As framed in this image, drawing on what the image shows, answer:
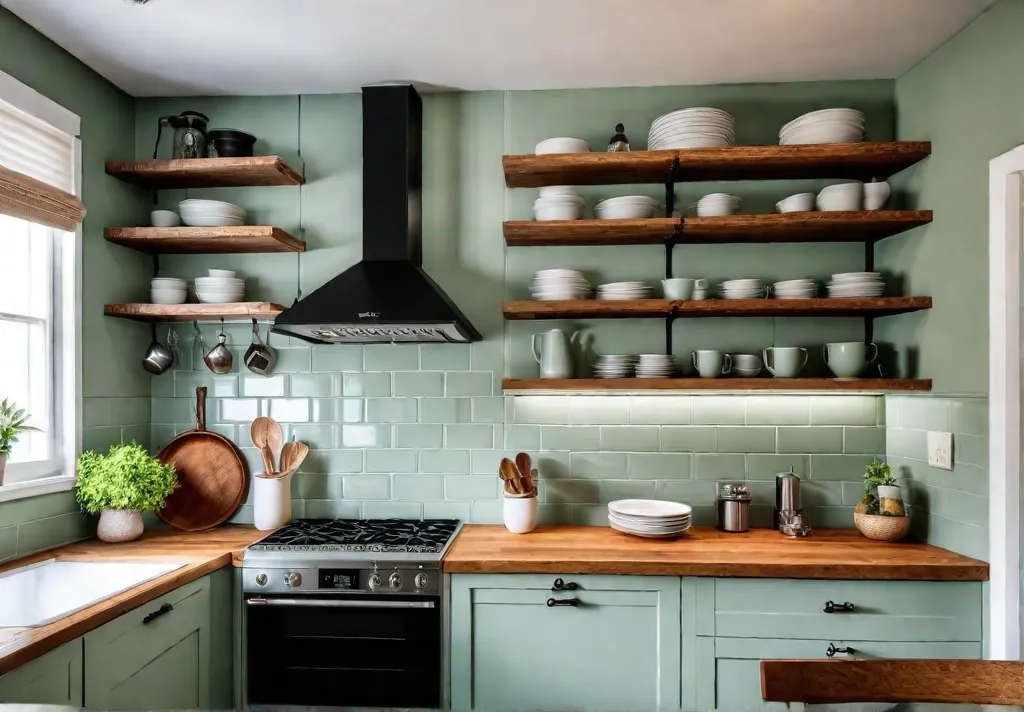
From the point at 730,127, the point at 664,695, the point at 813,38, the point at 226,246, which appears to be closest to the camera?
the point at 664,695

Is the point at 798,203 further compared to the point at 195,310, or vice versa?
the point at 195,310

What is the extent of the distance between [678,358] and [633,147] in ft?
3.00

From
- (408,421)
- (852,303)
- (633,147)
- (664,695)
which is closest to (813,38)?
(633,147)

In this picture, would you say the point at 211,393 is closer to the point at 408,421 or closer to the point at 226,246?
the point at 226,246

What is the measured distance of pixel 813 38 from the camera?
250cm

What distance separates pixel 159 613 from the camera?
2090 mm

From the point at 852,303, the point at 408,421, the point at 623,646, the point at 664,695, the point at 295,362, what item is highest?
the point at 852,303

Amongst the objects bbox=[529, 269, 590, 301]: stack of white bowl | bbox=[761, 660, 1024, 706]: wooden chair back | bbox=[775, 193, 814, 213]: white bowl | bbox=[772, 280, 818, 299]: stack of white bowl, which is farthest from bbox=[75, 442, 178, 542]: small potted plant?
bbox=[775, 193, 814, 213]: white bowl

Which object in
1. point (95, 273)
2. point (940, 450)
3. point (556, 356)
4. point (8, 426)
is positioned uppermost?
point (95, 273)

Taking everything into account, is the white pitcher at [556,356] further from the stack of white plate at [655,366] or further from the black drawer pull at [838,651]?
the black drawer pull at [838,651]

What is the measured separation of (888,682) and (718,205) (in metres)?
1.82

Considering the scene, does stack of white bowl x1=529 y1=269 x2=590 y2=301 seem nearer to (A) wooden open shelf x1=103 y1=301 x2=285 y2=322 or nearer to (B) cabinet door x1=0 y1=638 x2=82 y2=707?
(A) wooden open shelf x1=103 y1=301 x2=285 y2=322

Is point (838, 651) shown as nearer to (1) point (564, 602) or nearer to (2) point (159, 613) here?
(1) point (564, 602)

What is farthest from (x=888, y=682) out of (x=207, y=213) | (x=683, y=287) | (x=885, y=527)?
(x=207, y=213)
